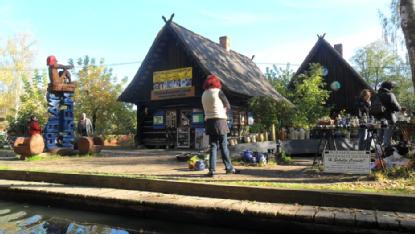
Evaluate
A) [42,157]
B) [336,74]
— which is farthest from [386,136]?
[336,74]

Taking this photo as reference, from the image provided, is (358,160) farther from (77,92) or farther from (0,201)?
(77,92)

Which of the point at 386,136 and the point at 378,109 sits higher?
the point at 378,109

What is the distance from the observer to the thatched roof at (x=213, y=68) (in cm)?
1903

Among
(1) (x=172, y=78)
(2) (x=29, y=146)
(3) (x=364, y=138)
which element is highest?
(1) (x=172, y=78)

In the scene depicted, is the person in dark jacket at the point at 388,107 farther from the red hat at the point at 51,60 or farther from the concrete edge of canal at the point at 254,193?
the red hat at the point at 51,60

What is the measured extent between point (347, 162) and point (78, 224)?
14.1 ft

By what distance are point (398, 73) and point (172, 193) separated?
53.1 metres

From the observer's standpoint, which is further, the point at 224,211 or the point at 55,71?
the point at 55,71

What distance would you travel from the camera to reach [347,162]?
6.74 m

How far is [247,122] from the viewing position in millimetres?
22016

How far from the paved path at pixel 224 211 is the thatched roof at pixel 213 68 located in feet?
39.9

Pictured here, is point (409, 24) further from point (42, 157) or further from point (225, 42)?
point (225, 42)

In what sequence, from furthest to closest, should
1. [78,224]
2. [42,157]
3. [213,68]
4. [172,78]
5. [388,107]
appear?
[172,78], [213,68], [42,157], [388,107], [78,224]

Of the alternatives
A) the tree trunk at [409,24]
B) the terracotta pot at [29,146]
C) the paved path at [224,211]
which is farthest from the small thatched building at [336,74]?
the paved path at [224,211]
